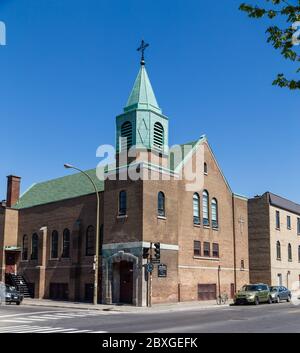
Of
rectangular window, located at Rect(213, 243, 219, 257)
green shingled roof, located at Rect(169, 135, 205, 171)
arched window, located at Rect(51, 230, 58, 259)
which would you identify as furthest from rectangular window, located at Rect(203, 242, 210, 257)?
arched window, located at Rect(51, 230, 58, 259)

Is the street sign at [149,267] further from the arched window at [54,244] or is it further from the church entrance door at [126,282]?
the arched window at [54,244]

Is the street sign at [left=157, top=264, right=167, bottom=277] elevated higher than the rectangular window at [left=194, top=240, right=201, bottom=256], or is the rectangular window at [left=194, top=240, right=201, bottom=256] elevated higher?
the rectangular window at [left=194, top=240, right=201, bottom=256]

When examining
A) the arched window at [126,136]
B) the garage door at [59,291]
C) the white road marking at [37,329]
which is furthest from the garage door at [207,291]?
the white road marking at [37,329]

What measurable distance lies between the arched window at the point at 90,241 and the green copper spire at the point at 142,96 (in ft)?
33.9

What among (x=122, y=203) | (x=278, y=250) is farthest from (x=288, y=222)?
(x=122, y=203)

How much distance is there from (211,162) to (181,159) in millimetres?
4491

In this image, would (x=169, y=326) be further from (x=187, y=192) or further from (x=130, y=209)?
(x=187, y=192)

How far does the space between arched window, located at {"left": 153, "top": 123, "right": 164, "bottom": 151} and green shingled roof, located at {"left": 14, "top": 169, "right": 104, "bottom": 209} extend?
247 inches

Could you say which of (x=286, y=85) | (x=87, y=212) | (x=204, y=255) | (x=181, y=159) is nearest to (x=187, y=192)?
(x=181, y=159)

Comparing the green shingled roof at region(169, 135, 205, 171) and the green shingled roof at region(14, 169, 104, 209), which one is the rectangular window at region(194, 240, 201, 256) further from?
the green shingled roof at region(14, 169, 104, 209)

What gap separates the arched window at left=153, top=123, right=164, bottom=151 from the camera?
39.5 meters

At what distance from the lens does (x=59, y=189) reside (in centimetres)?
4925

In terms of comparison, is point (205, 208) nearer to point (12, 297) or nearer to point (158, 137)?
point (158, 137)

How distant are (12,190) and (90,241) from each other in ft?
52.6
